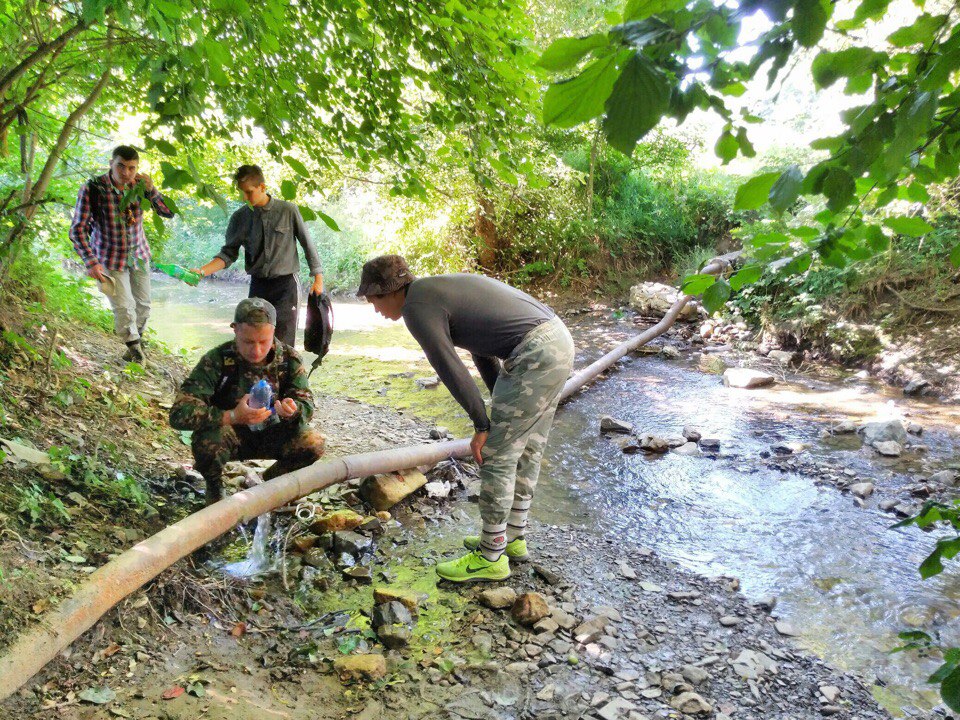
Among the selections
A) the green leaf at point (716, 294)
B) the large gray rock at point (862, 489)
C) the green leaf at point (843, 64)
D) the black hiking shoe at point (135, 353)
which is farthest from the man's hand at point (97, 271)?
the large gray rock at point (862, 489)

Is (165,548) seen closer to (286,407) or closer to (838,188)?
(286,407)

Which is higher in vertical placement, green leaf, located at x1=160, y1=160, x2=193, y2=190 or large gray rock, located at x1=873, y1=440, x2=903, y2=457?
green leaf, located at x1=160, y1=160, x2=193, y2=190

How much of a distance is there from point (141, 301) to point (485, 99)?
351 cm

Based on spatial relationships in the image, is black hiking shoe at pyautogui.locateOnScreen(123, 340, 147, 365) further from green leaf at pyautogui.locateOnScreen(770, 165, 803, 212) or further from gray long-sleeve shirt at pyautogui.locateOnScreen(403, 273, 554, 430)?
green leaf at pyautogui.locateOnScreen(770, 165, 803, 212)

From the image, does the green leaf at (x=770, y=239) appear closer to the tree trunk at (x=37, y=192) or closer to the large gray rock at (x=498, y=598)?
the large gray rock at (x=498, y=598)

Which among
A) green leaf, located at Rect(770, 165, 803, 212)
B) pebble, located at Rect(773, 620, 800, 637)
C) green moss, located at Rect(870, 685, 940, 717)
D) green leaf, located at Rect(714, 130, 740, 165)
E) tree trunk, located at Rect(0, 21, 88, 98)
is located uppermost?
tree trunk, located at Rect(0, 21, 88, 98)

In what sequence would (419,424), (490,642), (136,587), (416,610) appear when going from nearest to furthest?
(136,587) → (490,642) → (416,610) → (419,424)

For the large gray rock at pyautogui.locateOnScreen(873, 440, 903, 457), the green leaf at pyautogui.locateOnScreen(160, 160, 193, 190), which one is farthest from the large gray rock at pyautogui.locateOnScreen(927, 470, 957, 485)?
the green leaf at pyautogui.locateOnScreen(160, 160, 193, 190)

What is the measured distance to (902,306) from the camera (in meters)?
7.20

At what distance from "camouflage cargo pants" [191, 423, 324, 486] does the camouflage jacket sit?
0.07 meters

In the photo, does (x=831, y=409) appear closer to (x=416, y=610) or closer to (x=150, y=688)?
(x=416, y=610)

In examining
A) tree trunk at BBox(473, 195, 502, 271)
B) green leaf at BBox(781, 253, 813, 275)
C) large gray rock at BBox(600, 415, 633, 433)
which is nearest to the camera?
green leaf at BBox(781, 253, 813, 275)

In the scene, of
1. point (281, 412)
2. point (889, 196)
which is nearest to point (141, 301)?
point (281, 412)

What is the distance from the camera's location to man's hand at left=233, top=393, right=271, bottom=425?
9.46 feet
